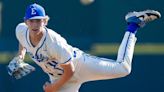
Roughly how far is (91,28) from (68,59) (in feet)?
8.24

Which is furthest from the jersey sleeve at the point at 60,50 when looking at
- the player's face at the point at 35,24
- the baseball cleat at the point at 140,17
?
the baseball cleat at the point at 140,17

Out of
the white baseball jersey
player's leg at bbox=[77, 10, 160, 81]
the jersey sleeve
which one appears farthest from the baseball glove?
player's leg at bbox=[77, 10, 160, 81]

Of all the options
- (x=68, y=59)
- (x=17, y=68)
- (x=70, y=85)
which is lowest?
(x=70, y=85)

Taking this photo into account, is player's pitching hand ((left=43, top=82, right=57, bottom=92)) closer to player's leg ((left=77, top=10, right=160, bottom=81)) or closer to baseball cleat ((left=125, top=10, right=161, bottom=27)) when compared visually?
player's leg ((left=77, top=10, right=160, bottom=81))

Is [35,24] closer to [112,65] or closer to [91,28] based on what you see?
[112,65]

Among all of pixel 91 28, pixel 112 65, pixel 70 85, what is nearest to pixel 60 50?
pixel 70 85

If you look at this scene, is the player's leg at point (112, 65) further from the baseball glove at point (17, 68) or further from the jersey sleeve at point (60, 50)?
the baseball glove at point (17, 68)

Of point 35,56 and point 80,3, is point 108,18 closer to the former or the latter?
point 80,3

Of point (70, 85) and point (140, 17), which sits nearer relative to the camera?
point (70, 85)

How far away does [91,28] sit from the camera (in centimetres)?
919

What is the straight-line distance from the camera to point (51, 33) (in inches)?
267

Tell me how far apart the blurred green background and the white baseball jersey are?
1.86 m

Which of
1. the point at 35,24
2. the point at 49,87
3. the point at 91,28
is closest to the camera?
the point at 35,24

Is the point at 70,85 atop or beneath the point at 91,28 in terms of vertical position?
beneath
